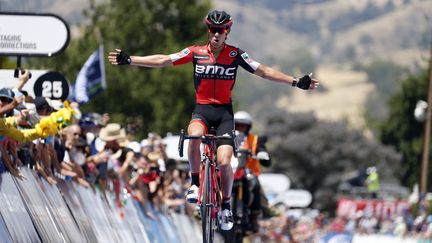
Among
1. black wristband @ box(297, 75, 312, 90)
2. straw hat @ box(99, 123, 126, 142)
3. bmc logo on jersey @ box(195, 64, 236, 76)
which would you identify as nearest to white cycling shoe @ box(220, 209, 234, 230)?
bmc logo on jersey @ box(195, 64, 236, 76)

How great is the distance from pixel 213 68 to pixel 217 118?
0.58 metres

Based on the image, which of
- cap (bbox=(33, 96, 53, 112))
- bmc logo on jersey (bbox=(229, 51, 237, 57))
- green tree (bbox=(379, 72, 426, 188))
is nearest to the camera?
bmc logo on jersey (bbox=(229, 51, 237, 57))

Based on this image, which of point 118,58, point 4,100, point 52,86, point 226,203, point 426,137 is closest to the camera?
point 4,100

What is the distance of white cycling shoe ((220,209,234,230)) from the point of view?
15.5 metres

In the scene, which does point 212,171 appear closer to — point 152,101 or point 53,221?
point 53,221

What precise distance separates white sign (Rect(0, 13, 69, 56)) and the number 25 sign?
26.8 inches

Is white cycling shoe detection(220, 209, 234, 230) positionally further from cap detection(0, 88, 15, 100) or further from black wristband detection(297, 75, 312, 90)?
cap detection(0, 88, 15, 100)

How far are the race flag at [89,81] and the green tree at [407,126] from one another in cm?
8215

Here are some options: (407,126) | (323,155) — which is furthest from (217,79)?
(323,155)

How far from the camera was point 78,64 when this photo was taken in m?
61.1

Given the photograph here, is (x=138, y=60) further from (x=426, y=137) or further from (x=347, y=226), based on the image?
(x=347, y=226)

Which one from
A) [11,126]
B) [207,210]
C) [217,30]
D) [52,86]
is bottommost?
[207,210]

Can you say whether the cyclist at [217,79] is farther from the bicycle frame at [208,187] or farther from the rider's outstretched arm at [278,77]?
the bicycle frame at [208,187]

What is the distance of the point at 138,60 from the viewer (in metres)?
15.2
